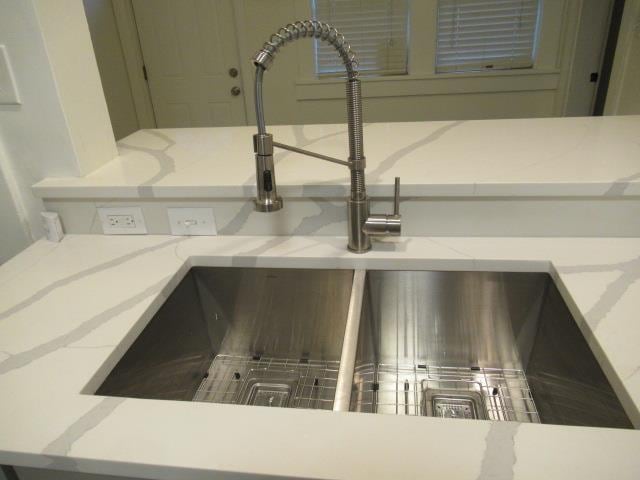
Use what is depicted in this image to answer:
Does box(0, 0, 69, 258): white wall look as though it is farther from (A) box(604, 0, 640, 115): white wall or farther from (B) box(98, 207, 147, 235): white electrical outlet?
(A) box(604, 0, 640, 115): white wall

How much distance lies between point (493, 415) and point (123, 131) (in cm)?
320

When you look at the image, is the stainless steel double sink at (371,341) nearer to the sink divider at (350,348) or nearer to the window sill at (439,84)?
the sink divider at (350,348)

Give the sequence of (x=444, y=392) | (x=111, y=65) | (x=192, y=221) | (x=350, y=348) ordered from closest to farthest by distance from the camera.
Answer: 1. (x=350, y=348)
2. (x=444, y=392)
3. (x=192, y=221)
4. (x=111, y=65)

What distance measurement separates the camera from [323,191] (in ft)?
3.29

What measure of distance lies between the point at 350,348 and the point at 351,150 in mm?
369

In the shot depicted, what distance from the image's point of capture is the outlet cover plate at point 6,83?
3.30ft

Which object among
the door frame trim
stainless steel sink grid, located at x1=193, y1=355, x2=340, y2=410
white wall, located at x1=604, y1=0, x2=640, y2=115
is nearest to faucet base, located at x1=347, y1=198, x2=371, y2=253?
stainless steel sink grid, located at x1=193, y1=355, x2=340, y2=410

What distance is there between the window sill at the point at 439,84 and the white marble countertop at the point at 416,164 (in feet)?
6.20

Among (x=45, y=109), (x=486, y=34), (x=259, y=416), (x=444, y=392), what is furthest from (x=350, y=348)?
(x=486, y=34)

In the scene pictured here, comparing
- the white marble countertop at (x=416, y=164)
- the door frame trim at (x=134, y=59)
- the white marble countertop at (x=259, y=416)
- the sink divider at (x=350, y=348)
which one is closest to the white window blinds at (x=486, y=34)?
the white marble countertop at (x=416, y=164)

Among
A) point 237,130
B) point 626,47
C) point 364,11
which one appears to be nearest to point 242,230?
point 237,130

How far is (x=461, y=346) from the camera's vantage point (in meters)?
1.02

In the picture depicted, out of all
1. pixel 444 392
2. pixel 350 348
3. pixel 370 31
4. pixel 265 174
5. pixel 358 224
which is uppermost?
pixel 370 31

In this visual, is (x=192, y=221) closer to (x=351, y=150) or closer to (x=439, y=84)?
(x=351, y=150)
